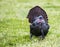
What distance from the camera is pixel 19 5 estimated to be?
28.4 feet

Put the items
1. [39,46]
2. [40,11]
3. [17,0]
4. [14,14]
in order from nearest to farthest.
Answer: [39,46], [40,11], [14,14], [17,0]

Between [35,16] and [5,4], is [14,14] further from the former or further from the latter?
[35,16]

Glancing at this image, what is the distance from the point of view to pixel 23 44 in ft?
16.5

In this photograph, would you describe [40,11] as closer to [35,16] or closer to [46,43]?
[35,16]

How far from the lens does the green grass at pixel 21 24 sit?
510 cm

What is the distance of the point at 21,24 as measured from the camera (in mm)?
6312

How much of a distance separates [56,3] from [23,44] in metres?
4.16

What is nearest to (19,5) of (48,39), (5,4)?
(5,4)

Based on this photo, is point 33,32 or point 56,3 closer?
point 33,32

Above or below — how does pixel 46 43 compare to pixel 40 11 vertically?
below

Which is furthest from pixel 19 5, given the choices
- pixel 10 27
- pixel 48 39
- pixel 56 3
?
pixel 48 39

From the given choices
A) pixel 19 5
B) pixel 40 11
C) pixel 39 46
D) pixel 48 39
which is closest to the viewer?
pixel 39 46

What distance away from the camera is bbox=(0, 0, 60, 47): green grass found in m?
5.10

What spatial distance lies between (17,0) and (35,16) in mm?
3938
